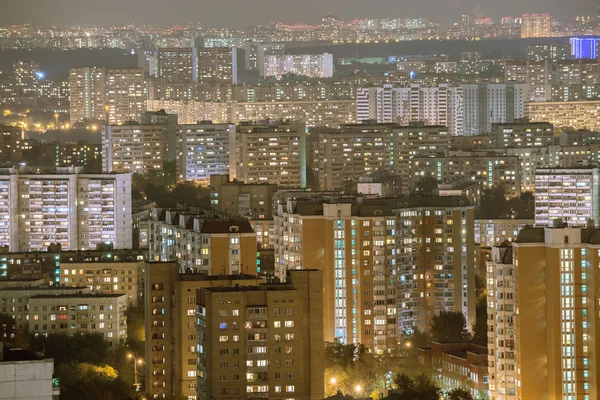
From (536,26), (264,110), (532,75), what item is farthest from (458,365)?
(536,26)

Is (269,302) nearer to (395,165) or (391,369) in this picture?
(391,369)

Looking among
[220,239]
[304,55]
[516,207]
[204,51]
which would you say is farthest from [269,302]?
[304,55]

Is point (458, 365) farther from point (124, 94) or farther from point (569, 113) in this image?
point (124, 94)

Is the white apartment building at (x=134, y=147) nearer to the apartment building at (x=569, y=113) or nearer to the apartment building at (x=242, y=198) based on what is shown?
the apartment building at (x=242, y=198)

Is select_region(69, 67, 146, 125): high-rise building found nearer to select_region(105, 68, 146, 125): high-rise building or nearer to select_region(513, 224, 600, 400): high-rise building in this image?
select_region(105, 68, 146, 125): high-rise building

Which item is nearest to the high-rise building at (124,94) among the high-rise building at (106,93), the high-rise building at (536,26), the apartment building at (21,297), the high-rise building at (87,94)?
the high-rise building at (106,93)

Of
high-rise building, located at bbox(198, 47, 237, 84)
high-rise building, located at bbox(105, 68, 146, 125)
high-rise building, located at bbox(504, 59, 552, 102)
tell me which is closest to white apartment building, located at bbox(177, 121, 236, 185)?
high-rise building, located at bbox(105, 68, 146, 125)
